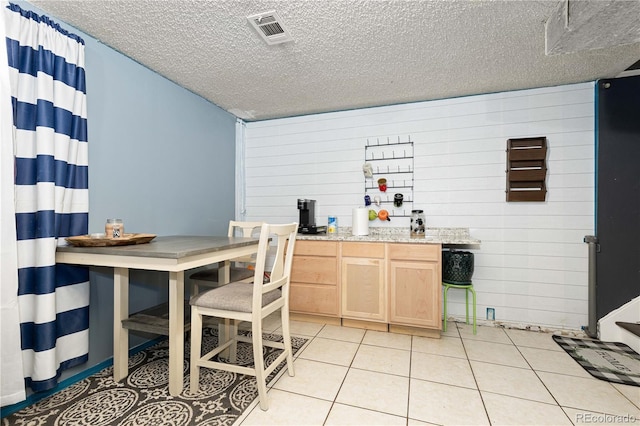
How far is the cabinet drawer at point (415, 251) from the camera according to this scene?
104 inches

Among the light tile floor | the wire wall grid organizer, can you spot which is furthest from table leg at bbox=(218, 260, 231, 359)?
the wire wall grid organizer

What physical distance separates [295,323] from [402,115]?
2.59 m

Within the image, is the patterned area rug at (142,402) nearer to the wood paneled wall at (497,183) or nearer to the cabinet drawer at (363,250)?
the cabinet drawer at (363,250)

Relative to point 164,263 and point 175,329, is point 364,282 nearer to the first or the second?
point 175,329

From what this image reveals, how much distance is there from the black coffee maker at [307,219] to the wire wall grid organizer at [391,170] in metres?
0.69

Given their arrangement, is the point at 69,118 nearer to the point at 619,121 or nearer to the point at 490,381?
the point at 490,381

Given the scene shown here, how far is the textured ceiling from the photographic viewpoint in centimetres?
182

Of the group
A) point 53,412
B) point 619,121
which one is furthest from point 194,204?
point 619,121

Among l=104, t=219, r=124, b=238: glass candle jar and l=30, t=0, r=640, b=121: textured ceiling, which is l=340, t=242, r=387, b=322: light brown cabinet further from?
l=104, t=219, r=124, b=238: glass candle jar

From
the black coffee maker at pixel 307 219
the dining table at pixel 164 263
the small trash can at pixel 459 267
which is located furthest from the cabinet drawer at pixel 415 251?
the dining table at pixel 164 263

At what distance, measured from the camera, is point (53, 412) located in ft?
5.43

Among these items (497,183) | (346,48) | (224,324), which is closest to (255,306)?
(224,324)

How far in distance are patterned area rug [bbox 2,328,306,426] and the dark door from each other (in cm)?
302

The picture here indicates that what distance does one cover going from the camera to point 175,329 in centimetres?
175
